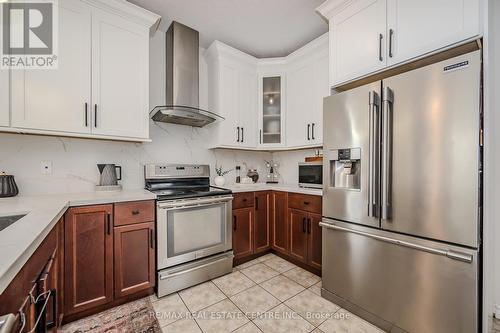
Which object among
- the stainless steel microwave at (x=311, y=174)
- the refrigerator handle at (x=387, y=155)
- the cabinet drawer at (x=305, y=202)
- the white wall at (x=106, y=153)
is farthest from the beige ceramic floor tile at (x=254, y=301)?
the white wall at (x=106, y=153)

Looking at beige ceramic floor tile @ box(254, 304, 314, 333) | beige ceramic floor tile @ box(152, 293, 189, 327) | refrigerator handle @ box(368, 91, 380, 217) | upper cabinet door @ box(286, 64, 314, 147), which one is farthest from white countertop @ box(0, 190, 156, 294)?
upper cabinet door @ box(286, 64, 314, 147)

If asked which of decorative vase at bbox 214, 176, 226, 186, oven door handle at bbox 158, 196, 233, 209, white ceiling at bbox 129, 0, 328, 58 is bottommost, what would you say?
oven door handle at bbox 158, 196, 233, 209

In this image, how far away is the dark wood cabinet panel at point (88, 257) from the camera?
1564mm

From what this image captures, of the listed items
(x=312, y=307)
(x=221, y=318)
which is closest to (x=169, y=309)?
(x=221, y=318)

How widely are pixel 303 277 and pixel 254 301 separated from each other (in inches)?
26.1

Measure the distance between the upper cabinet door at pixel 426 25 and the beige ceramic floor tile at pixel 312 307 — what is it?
196 cm

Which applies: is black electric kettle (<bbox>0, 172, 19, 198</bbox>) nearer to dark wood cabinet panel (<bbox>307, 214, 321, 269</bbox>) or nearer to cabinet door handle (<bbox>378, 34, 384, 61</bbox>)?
dark wood cabinet panel (<bbox>307, 214, 321, 269</bbox>)

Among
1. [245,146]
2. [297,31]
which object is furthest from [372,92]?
[245,146]

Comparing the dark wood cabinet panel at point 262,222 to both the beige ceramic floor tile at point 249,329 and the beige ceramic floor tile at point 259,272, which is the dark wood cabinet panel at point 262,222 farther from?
the beige ceramic floor tile at point 249,329

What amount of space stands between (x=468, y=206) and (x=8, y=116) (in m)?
3.01

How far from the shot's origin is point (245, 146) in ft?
9.52

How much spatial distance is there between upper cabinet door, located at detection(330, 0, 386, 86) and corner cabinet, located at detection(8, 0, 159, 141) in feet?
5.68

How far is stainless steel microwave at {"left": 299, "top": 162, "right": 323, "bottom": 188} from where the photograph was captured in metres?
2.52

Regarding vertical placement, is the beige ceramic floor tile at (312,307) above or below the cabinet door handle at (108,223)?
below
